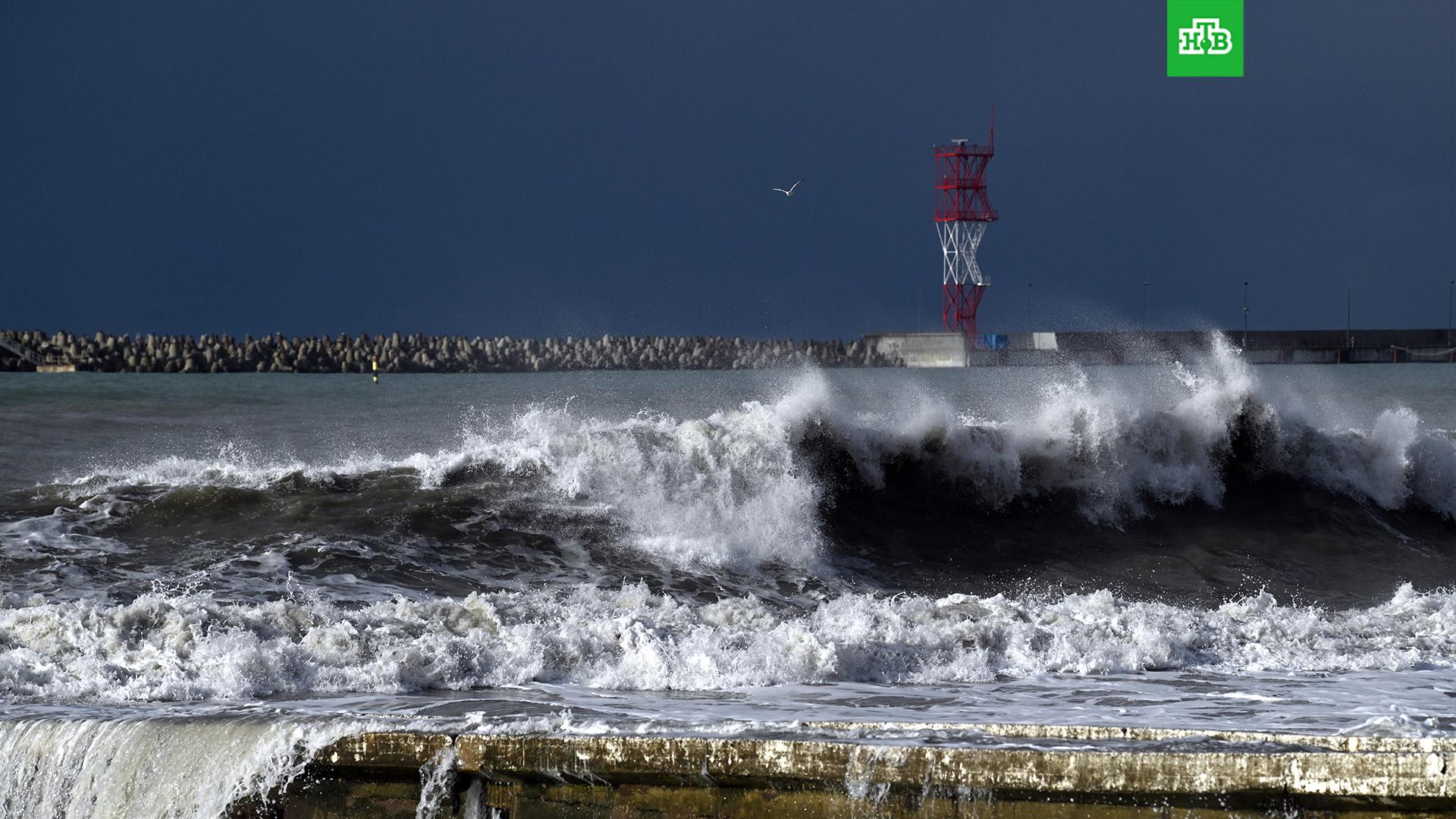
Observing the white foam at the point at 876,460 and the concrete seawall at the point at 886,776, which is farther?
the white foam at the point at 876,460

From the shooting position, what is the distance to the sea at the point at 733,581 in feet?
15.9

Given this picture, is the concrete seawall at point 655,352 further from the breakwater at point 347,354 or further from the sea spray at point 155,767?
the sea spray at point 155,767

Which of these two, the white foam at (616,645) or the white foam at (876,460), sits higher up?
the white foam at (876,460)

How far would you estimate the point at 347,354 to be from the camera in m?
47.9

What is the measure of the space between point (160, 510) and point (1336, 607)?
8.47m

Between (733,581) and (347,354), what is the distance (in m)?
41.4

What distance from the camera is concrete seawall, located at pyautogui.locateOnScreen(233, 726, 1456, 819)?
3488 millimetres

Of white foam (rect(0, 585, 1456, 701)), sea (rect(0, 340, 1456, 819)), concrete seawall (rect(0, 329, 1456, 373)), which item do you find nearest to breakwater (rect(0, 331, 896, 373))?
concrete seawall (rect(0, 329, 1456, 373))

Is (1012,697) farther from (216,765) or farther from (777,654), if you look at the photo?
(216,765)

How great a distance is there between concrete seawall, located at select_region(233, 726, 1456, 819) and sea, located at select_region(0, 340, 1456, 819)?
14 centimetres

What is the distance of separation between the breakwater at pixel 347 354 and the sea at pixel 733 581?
28.5 meters

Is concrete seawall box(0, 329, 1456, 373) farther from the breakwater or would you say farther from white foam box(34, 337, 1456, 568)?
white foam box(34, 337, 1456, 568)

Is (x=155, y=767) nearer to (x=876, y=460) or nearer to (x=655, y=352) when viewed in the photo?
(x=876, y=460)

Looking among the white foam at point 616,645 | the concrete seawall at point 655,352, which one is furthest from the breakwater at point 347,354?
the white foam at point 616,645
